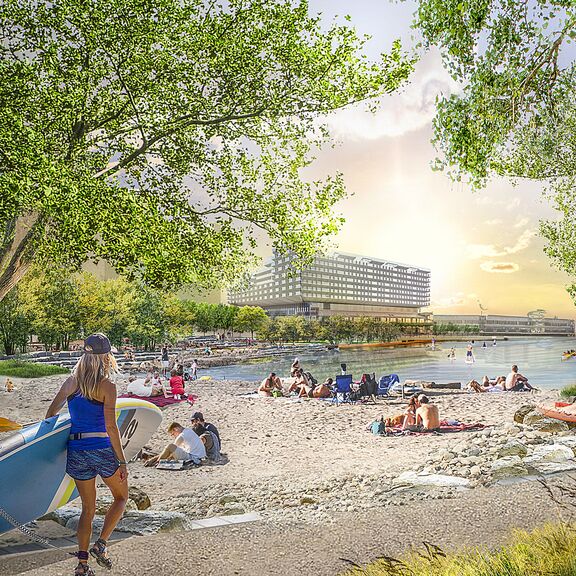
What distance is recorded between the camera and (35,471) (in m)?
4.87

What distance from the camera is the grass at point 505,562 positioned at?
3.83 metres

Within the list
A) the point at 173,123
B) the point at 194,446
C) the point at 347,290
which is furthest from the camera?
the point at 347,290

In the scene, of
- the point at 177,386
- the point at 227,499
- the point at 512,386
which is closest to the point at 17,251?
the point at 227,499

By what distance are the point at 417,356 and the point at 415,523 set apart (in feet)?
148

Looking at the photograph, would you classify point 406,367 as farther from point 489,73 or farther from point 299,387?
point 489,73

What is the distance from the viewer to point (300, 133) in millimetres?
12766

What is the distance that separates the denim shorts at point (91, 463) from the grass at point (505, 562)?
184 cm

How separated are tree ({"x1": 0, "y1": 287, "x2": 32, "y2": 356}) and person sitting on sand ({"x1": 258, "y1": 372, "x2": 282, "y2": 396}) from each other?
9016 mm

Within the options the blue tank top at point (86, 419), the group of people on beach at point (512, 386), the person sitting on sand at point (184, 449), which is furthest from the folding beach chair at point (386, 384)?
the blue tank top at point (86, 419)

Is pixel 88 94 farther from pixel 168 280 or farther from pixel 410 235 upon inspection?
pixel 410 235

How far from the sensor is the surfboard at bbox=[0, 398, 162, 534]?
4.74m

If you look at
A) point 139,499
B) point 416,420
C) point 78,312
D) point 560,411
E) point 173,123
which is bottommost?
point 416,420

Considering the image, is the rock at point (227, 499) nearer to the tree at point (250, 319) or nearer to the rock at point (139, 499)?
the rock at point (139, 499)

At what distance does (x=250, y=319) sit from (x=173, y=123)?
4462 cm
